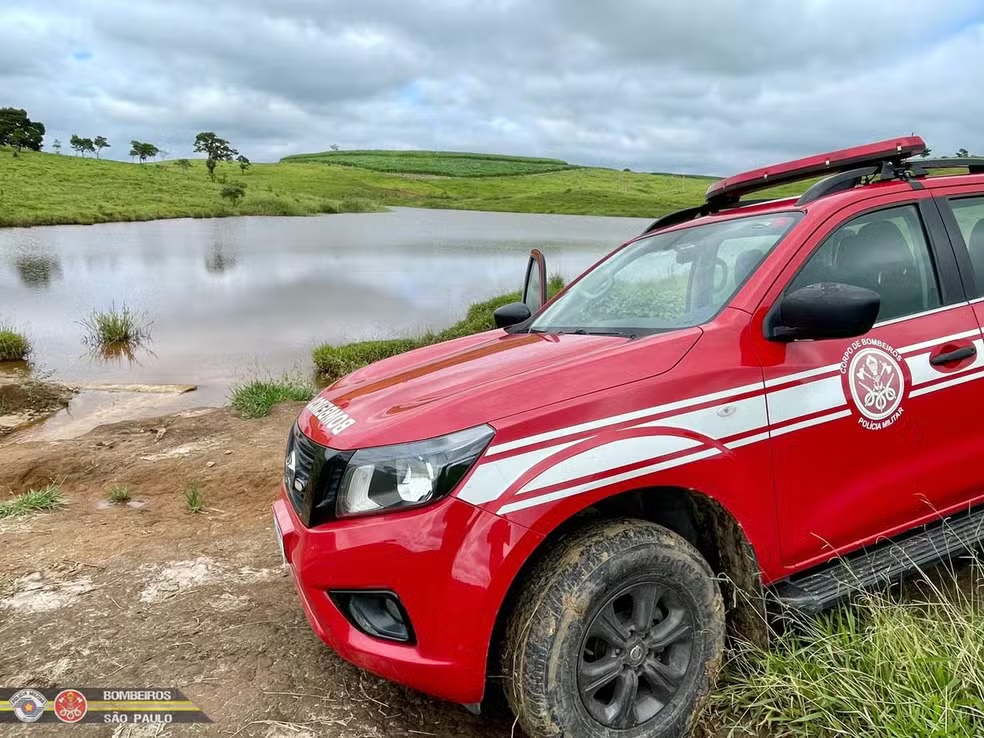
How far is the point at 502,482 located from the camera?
195cm

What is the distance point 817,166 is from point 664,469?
1910 mm

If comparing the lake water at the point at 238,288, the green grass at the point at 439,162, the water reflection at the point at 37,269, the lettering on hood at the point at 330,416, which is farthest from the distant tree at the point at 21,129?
the lettering on hood at the point at 330,416

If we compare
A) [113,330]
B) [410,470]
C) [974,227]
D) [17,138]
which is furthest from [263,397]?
[17,138]

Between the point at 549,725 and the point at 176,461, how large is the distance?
463 centimetres

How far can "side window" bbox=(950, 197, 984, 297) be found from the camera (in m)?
3.02

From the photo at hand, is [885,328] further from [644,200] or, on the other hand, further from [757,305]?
[644,200]

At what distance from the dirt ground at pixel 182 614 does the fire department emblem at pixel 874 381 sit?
5.70 ft

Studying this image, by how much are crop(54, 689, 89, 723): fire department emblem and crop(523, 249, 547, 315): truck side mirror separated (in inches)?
143

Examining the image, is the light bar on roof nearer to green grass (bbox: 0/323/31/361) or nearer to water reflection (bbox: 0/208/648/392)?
water reflection (bbox: 0/208/648/392)

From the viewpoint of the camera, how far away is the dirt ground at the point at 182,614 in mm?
2465

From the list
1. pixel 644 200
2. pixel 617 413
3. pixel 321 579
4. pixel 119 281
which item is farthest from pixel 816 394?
pixel 644 200

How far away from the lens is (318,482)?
2.15 metres

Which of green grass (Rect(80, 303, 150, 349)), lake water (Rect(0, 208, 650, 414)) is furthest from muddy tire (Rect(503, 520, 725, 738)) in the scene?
green grass (Rect(80, 303, 150, 349))

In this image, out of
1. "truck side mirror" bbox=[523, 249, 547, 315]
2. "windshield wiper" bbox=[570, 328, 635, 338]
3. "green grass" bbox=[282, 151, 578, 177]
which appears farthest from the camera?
"green grass" bbox=[282, 151, 578, 177]
